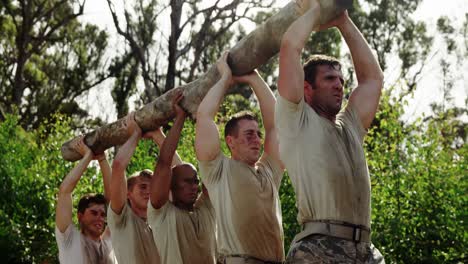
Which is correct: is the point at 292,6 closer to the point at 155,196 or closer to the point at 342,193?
the point at 342,193

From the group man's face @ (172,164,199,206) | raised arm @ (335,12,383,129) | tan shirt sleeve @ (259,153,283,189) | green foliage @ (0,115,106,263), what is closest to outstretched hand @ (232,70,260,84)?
tan shirt sleeve @ (259,153,283,189)

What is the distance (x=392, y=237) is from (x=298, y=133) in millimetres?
4511

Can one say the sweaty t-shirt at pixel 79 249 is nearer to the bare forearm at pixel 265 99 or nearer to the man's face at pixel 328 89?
the bare forearm at pixel 265 99

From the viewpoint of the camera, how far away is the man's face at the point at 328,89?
12.6 ft

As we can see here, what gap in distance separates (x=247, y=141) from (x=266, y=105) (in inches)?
14.3

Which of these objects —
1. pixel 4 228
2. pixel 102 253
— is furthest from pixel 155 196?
pixel 4 228

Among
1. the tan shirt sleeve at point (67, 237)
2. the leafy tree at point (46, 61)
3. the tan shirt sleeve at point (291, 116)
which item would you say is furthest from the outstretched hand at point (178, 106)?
the leafy tree at point (46, 61)

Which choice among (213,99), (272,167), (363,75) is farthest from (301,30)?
(272,167)

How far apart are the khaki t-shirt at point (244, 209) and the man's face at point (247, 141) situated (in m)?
0.07

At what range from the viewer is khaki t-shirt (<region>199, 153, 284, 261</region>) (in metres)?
4.72

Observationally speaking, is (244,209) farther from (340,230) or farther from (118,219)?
(118,219)

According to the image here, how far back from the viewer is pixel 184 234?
5.38m

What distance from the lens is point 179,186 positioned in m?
5.52

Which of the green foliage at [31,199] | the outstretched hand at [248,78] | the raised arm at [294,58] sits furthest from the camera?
the green foliage at [31,199]
